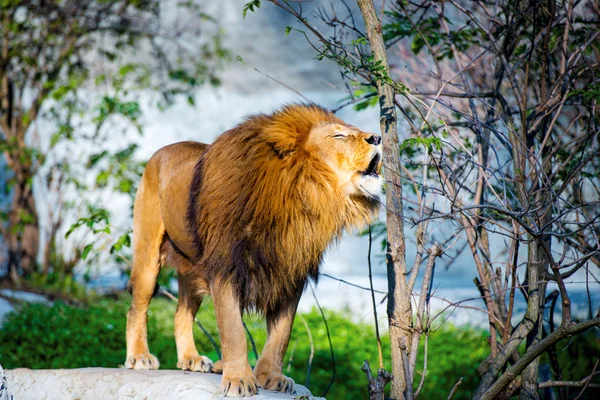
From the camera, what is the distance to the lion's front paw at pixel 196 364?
139 inches

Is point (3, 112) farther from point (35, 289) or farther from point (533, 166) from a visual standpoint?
point (533, 166)

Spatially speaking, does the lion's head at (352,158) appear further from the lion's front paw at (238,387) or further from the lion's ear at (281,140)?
the lion's front paw at (238,387)

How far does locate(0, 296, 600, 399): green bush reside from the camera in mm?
5609

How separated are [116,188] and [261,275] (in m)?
4.95

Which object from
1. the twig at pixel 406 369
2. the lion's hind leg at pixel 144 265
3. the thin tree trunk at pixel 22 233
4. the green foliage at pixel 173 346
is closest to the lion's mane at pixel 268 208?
the twig at pixel 406 369

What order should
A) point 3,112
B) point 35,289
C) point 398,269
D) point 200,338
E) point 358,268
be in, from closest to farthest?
1. point 398,269
2. point 200,338
3. point 35,289
4. point 3,112
5. point 358,268

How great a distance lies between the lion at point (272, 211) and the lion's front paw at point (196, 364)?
415 mm

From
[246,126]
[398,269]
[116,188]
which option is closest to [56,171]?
[116,188]

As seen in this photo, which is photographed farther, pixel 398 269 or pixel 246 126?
pixel 246 126

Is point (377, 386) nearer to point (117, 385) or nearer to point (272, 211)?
point (272, 211)

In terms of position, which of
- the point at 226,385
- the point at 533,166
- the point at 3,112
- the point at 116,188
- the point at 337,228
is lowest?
the point at 226,385

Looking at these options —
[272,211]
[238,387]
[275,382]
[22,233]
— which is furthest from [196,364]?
[22,233]

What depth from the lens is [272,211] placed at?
2945mm

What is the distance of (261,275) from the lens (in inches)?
119
